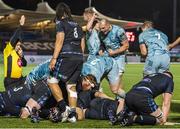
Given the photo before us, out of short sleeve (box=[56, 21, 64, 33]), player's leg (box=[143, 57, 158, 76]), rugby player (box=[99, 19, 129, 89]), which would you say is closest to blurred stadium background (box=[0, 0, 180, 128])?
player's leg (box=[143, 57, 158, 76])

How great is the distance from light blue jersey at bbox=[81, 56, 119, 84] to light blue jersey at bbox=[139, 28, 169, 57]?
0.82 m

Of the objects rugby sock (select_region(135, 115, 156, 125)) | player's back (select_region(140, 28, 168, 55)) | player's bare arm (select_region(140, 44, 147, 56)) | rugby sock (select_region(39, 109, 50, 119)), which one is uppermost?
player's back (select_region(140, 28, 168, 55))

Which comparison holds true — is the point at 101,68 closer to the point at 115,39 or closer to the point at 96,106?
the point at 96,106

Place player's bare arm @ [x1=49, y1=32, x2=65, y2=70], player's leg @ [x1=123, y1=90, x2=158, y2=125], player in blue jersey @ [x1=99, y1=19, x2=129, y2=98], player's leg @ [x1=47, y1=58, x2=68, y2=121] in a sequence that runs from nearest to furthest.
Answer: player's leg @ [x1=123, y1=90, x2=158, y2=125] < player's bare arm @ [x1=49, y1=32, x2=65, y2=70] < player's leg @ [x1=47, y1=58, x2=68, y2=121] < player in blue jersey @ [x1=99, y1=19, x2=129, y2=98]

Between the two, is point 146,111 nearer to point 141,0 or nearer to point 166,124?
point 166,124

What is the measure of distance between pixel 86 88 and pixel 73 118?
1.06 metres

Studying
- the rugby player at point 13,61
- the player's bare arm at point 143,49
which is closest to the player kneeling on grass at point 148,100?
the player's bare arm at point 143,49

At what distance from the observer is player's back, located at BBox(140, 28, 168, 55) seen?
35.9 ft

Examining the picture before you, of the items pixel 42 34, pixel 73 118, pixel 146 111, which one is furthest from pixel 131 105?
pixel 42 34

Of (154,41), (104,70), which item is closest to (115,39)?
(154,41)

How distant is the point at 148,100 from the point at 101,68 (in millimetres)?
1840

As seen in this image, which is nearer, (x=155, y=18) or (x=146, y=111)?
(x=146, y=111)

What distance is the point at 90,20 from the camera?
11266 millimetres

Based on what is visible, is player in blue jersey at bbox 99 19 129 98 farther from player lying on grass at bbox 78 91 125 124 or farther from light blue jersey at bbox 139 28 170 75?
player lying on grass at bbox 78 91 125 124
